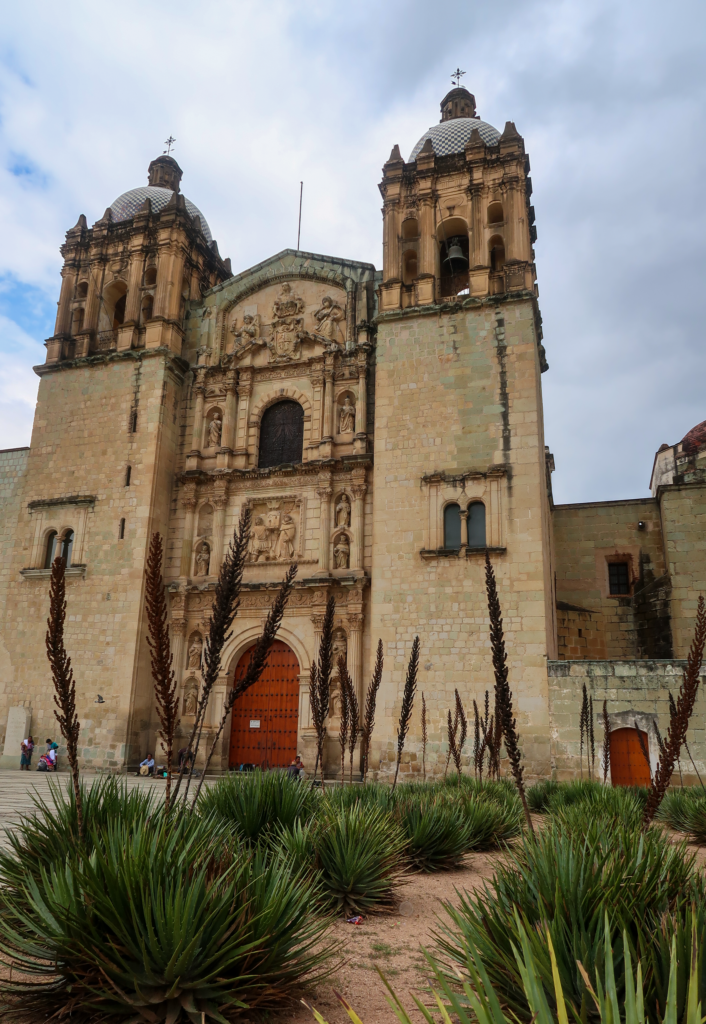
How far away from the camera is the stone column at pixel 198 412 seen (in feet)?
63.0

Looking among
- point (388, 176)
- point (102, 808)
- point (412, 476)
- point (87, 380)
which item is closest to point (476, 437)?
point (412, 476)

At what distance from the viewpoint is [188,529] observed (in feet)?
60.3

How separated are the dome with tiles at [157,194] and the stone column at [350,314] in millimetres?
6479

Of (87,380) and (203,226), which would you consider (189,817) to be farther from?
(203,226)

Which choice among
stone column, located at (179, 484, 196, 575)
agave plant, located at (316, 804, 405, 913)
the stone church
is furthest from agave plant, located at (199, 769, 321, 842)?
stone column, located at (179, 484, 196, 575)

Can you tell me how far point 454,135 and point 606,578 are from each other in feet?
41.7

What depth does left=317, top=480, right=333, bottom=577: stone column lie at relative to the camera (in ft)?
55.1

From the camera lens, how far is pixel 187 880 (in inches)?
124

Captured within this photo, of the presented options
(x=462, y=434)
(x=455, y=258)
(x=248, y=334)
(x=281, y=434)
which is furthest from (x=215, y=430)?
(x=455, y=258)

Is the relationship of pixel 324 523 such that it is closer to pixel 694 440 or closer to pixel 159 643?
pixel 694 440

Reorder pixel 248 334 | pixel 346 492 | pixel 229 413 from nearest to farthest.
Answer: pixel 346 492, pixel 229 413, pixel 248 334

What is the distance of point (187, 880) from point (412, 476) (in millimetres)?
13267

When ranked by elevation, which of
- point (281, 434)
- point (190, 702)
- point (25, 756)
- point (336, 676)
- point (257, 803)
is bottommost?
point (25, 756)

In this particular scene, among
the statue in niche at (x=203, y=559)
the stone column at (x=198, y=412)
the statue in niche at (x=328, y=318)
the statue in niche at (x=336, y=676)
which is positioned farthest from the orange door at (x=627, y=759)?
the stone column at (x=198, y=412)
